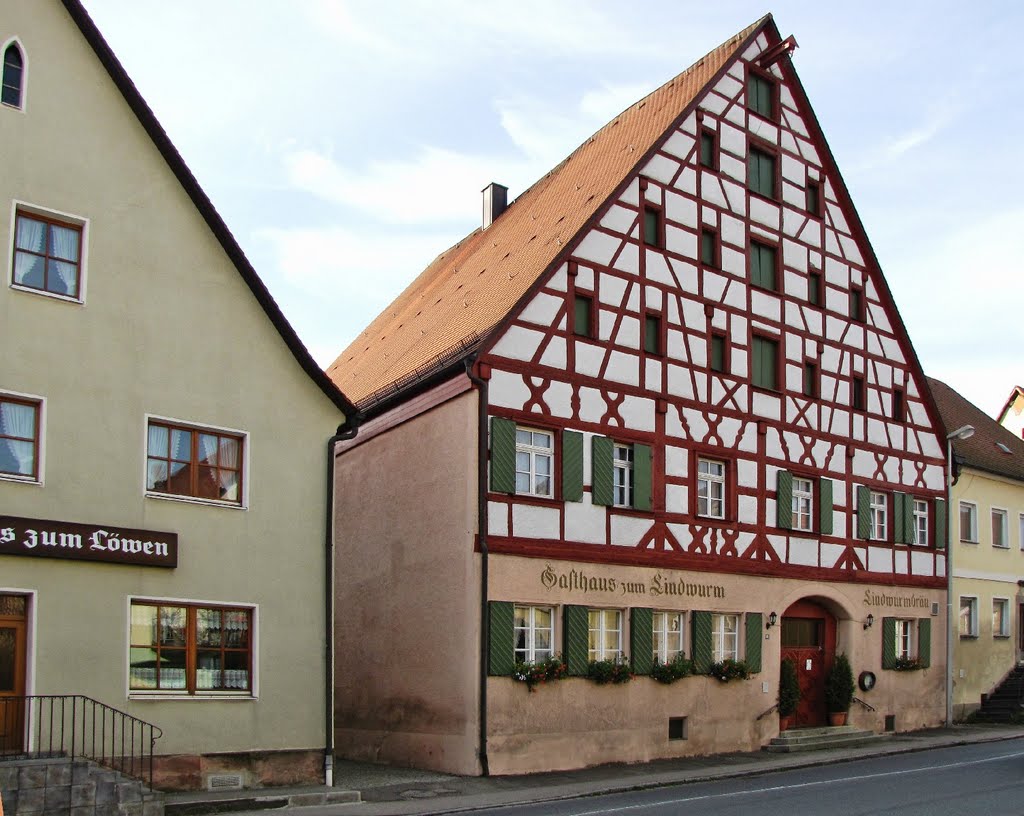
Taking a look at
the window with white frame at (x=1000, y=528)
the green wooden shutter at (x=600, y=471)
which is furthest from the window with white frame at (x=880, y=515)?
the green wooden shutter at (x=600, y=471)

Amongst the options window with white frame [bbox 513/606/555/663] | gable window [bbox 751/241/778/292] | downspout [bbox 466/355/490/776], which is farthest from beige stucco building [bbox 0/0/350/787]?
gable window [bbox 751/241/778/292]

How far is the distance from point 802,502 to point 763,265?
17.0 feet

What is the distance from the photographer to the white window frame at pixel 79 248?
52.4ft

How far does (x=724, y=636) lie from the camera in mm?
25000

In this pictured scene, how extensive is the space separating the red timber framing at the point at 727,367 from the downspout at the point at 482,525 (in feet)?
0.73

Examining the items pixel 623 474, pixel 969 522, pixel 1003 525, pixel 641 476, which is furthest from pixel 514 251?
pixel 1003 525

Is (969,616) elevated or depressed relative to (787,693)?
elevated

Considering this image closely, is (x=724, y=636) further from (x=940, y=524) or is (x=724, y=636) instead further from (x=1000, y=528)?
(x=1000, y=528)

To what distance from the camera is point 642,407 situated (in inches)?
938

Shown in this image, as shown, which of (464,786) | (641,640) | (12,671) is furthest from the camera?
(641,640)

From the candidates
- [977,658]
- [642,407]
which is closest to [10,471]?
[642,407]

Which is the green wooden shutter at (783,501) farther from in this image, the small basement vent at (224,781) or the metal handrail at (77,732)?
the metal handrail at (77,732)

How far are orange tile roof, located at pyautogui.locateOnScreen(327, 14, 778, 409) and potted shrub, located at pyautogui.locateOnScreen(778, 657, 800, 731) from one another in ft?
32.0

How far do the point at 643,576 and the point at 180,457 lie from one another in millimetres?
9402
